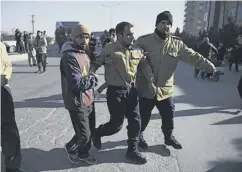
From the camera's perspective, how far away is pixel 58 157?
388cm

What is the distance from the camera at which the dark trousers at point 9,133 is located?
312 cm

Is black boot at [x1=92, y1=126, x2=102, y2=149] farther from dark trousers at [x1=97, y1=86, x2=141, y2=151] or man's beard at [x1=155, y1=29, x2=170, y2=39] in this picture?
man's beard at [x1=155, y1=29, x2=170, y2=39]

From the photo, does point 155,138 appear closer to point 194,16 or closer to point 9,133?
point 9,133

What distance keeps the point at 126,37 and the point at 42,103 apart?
3.93 meters

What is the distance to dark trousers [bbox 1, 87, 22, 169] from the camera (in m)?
3.12

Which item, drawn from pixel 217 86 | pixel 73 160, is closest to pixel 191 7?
pixel 217 86

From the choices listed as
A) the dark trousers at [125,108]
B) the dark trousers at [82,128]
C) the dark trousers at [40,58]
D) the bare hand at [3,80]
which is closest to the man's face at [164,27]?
the dark trousers at [125,108]

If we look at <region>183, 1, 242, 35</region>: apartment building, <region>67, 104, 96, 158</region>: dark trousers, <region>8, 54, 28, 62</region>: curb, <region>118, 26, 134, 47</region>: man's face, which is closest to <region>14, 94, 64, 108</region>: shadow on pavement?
<region>67, 104, 96, 158</region>: dark trousers

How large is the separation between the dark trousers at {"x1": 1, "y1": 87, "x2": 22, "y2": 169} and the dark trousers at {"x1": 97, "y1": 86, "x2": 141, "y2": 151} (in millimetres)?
1229

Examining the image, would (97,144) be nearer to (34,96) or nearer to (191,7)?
(34,96)

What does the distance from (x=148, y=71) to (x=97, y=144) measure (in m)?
1.28

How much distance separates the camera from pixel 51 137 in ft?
15.0

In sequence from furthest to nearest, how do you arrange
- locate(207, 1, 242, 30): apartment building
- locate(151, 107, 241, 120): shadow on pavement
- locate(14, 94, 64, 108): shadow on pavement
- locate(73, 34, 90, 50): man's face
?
locate(207, 1, 242, 30): apartment building < locate(14, 94, 64, 108): shadow on pavement < locate(151, 107, 241, 120): shadow on pavement < locate(73, 34, 90, 50): man's face

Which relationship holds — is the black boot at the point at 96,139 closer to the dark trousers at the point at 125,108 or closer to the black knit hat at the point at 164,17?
the dark trousers at the point at 125,108
